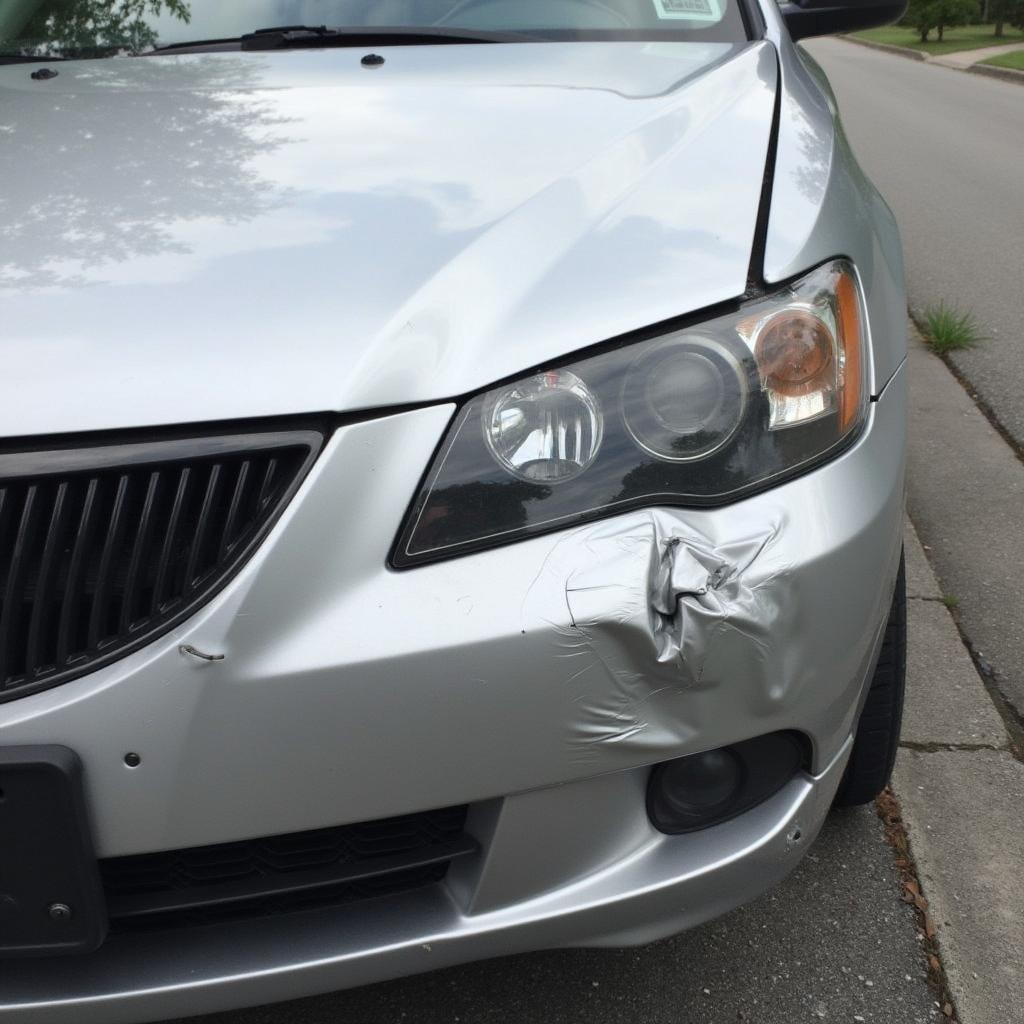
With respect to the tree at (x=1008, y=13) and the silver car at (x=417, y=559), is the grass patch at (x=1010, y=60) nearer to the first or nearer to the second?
the tree at (x=1008, y=13)

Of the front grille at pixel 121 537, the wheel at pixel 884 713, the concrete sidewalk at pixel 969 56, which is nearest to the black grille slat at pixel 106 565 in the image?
the front grille at pixel 121 537

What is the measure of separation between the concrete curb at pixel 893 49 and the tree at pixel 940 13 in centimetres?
109

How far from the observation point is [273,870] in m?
1.34

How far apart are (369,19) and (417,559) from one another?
1578 millimetres

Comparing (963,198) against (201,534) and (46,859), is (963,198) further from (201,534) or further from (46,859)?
(46,859)

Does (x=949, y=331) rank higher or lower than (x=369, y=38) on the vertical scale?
lower

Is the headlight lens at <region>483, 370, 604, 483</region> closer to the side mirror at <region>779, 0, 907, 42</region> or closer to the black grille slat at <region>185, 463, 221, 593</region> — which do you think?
the black grille slat at <region>185, 463, 221, 593</region>

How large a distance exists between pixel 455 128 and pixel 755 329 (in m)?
0.67

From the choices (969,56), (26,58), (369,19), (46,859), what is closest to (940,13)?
(969,56)

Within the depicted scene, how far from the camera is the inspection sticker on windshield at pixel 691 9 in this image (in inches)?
93.4

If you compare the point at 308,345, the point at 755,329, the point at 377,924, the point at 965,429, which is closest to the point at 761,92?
the point at 755,329

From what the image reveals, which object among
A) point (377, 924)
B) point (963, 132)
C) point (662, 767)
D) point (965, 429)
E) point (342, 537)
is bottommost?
point (963, 132)

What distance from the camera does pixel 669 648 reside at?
1245 mm

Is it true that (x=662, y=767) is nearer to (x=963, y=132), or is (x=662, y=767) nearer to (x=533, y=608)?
(x=533, y=608)
